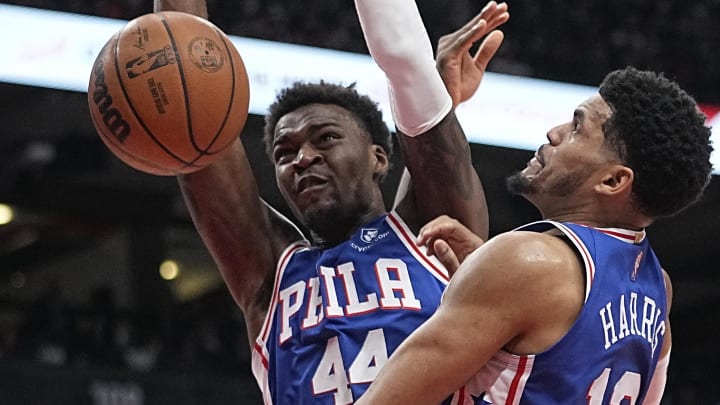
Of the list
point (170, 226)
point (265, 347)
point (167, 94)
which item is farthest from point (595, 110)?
point (170, 226)

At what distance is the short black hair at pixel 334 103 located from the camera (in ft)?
11.4

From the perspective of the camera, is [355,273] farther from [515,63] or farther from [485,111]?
[515,63]

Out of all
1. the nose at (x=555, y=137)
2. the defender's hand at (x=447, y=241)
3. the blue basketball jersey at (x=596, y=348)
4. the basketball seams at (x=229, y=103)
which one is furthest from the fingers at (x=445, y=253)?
the basketball seams at (x=229, y=103)

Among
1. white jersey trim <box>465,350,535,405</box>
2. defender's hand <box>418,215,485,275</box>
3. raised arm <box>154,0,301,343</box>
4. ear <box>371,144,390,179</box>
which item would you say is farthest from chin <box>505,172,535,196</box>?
raised arm <box>154,0,301,343</box>

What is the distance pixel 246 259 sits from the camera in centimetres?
340

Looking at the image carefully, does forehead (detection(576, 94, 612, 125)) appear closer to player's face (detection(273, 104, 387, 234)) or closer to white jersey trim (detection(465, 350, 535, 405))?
white jersey trim (detection(465, 350, 535, 405))

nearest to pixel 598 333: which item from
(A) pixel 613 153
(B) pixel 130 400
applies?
(A) pixel 613 153

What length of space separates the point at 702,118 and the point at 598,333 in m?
0.56

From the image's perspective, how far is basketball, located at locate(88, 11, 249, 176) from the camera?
117 inches

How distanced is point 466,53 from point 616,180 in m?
1.01

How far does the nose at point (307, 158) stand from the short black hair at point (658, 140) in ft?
3.39

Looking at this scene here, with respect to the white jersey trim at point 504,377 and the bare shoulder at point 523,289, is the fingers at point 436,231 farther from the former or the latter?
the white jersey trim at point 504,377

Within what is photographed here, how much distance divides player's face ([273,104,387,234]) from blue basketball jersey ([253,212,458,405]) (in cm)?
9

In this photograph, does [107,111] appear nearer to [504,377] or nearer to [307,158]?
[307,158]
